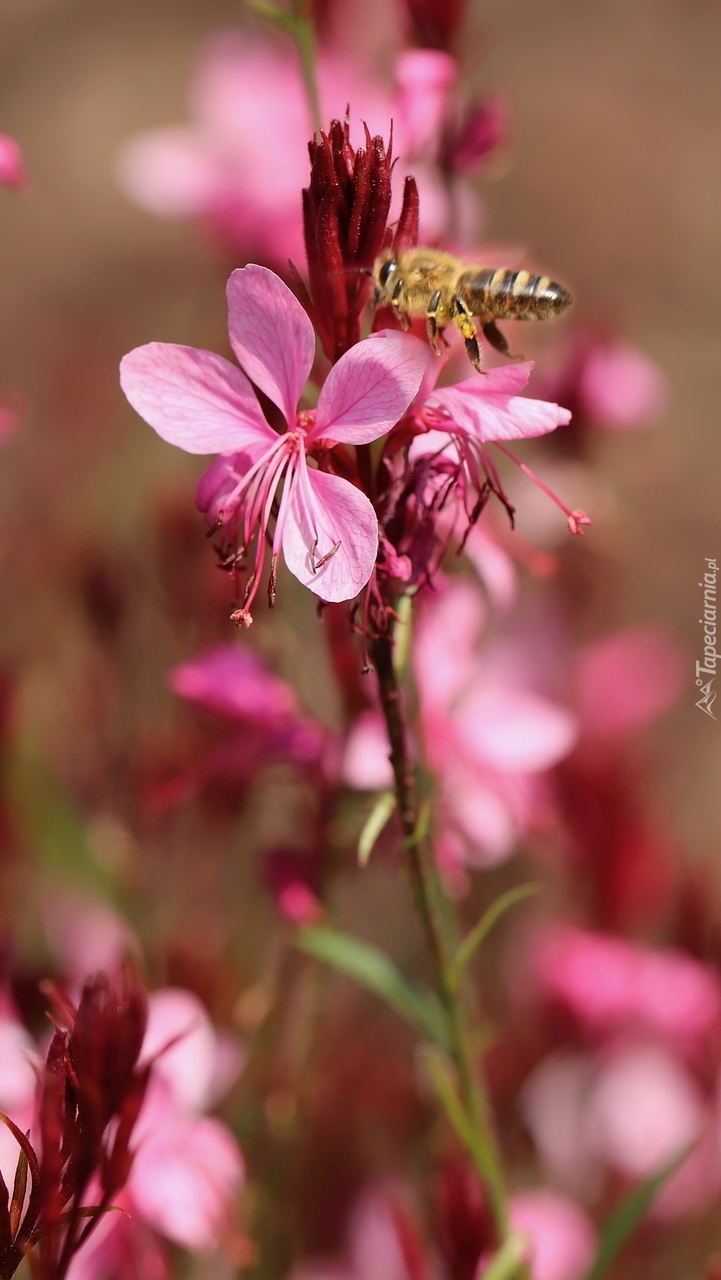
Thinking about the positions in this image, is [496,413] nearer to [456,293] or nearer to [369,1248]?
[456,293]

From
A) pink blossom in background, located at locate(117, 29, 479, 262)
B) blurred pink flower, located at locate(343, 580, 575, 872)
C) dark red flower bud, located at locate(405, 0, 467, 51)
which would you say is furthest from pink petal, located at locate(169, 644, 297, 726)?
dark red flower bud, located at locate(405, 0, 467, 51)

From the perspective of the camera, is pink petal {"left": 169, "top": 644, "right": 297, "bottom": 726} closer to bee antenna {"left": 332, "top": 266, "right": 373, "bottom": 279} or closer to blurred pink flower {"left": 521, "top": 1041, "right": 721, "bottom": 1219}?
bee antenna {"left": 332, "top": 266, "right": 373, "bottom": 279}

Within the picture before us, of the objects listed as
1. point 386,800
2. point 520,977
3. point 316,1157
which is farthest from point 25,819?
point 386,800

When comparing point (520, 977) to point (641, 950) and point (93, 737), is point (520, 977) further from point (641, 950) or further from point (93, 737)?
point (93, 737)

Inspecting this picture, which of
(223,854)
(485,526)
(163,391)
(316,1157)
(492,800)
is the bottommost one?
(316,1157)

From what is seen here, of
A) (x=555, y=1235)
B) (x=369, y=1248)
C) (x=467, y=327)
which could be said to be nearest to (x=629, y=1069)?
(x=555, y=1235)
